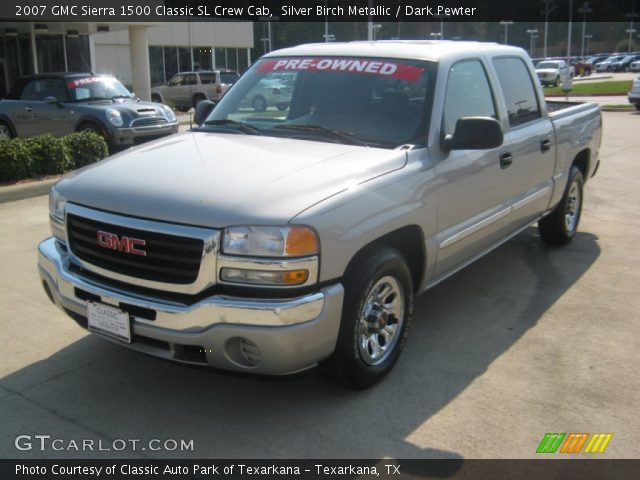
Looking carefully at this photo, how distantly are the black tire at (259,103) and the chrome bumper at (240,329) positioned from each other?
76.1 inches

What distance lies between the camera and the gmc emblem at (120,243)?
3.32m

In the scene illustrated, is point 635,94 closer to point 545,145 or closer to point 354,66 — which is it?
point 545,145

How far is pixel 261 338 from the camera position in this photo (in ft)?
10.2

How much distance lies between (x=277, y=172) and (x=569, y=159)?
3769 millimetres

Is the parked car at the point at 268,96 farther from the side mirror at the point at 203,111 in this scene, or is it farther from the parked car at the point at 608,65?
the parked car at the point at 608,65

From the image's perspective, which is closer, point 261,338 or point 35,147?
point 261,338

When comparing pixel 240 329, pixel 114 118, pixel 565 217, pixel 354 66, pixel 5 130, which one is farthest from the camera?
pixel 5 130

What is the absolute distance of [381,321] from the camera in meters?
3.84

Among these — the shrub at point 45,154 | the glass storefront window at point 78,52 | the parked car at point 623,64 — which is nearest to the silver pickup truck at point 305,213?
the shrub at point 45,154

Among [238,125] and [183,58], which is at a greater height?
[183,58]

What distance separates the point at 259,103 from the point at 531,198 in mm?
2348

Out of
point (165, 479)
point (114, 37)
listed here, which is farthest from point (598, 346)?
point (114, 37)

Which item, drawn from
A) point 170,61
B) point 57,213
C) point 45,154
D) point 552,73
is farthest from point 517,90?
point 552,73

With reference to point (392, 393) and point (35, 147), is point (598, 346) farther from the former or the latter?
point (35, 147)
